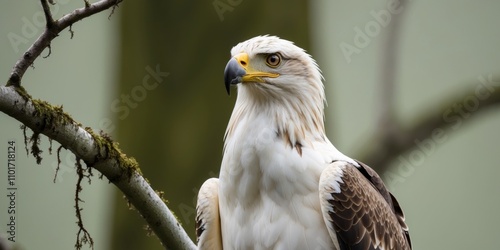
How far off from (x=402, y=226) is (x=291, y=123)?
1100 millimetres

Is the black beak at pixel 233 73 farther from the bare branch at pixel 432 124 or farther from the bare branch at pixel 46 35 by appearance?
the bare branch at pixel 432 124

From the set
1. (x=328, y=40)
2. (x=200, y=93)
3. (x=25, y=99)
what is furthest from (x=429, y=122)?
(x=25, y=99)

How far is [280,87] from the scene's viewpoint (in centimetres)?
515

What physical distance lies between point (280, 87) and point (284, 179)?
646mm

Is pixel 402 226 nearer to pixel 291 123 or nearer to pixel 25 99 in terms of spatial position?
pixel 291 123

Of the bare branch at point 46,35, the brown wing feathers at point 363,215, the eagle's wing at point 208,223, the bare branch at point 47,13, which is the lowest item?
the brown wing feathers at point 363,215

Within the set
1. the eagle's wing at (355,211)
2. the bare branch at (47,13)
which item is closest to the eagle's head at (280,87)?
the eagle's wing at (355,211)

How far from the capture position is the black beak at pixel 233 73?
484 cm

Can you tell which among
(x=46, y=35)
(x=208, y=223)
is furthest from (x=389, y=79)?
(x=46, y=35)

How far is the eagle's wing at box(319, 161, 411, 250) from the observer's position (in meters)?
4.70

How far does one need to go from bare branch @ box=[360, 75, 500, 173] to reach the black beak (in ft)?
10.1

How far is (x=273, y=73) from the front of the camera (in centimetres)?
513

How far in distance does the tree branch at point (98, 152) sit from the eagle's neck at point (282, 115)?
89cm

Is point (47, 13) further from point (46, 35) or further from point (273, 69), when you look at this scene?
point (273, 69)
